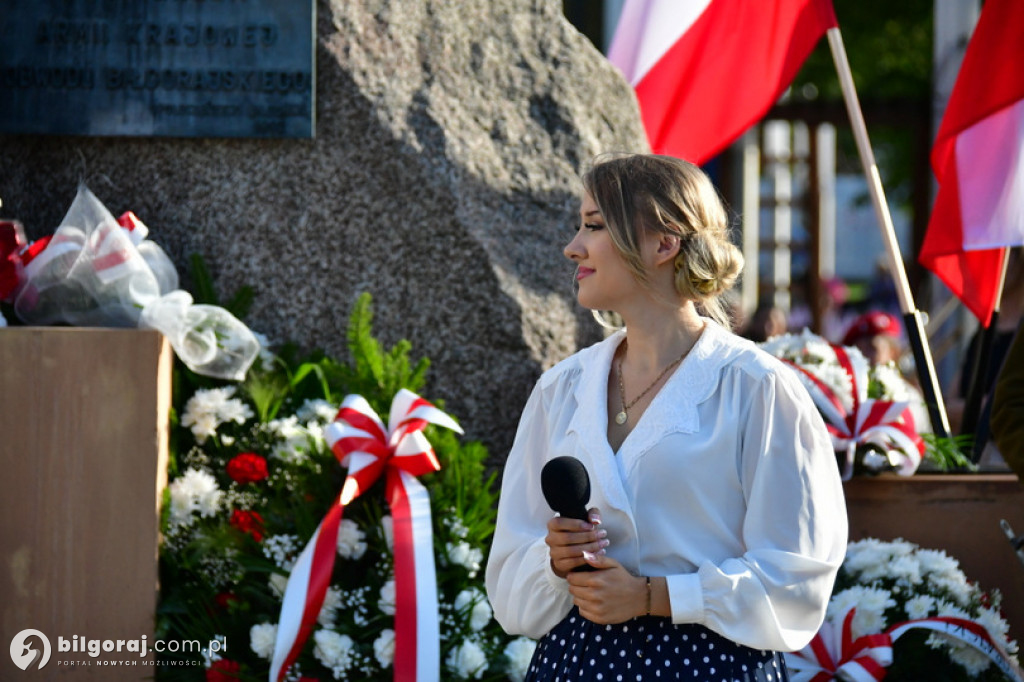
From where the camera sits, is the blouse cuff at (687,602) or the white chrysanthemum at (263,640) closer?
the blouse cuff at (687,602)

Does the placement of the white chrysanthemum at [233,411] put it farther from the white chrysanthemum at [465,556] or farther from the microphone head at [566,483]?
the microphone head at [566,483]

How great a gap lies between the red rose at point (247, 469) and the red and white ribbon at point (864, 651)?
1.57 m

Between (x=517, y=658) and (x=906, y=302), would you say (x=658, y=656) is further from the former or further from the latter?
(x=906, y=302)

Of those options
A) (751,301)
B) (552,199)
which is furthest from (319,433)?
(751,301)

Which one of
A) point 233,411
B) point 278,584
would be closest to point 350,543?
point 278,584

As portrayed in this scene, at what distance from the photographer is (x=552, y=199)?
3.98 metres

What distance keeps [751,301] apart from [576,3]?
5.69 meters

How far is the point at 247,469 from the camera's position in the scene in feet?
11.2

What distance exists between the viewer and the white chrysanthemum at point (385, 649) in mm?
3098

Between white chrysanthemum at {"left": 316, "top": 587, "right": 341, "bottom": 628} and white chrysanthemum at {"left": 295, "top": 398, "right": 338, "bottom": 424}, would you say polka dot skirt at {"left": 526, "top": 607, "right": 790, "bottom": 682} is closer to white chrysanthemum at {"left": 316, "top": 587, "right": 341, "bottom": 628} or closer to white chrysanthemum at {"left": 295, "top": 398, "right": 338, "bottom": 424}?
white chrysanthemum at {"left": 316, "top": 587, "right": 341, "bottom": 628}

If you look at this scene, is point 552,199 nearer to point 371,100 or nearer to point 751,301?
point 371,100

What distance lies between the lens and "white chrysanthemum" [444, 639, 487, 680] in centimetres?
312

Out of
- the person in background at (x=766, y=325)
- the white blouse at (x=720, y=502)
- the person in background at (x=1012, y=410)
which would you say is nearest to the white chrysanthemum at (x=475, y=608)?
the white blouse at (x=720, y=502)

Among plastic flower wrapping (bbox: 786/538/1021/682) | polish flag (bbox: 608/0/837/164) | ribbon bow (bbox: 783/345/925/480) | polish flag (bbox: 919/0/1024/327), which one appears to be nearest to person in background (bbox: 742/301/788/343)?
polish flag (bbox: 608/0/837/164)
